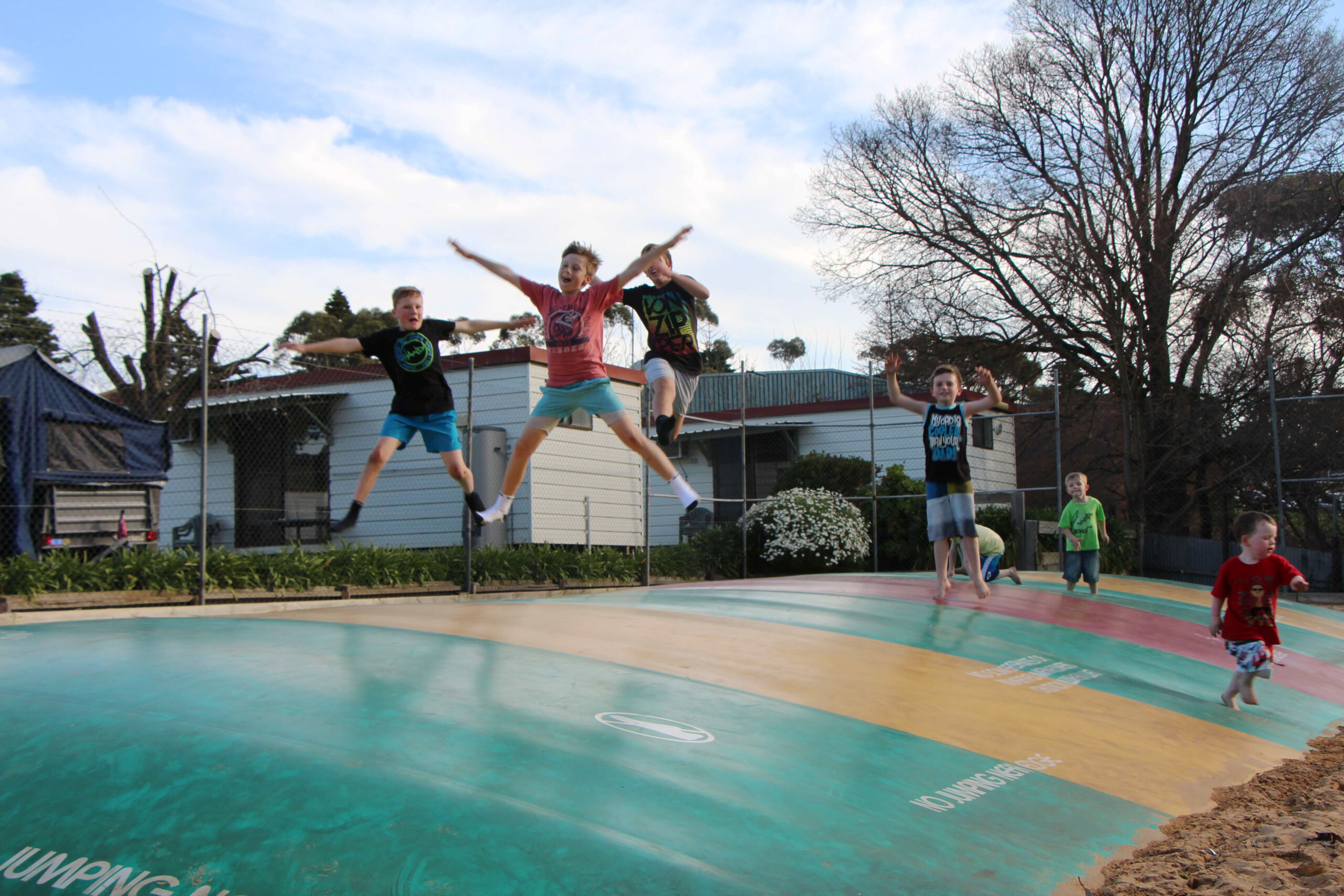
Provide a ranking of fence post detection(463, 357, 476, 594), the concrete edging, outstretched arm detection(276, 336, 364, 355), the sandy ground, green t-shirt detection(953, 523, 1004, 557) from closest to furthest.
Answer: the sandy ground < outstretched arm detection(276, 336, 364, 355) < the concrete edging < green t-shirt detection(953, 523, 1004, 557) < fence post detection(463, 357, 476, 594)

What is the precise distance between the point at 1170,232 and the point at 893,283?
485 cm

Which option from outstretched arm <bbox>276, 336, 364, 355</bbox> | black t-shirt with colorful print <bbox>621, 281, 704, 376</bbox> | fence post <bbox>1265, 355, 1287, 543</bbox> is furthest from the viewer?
fence post <bbox>1265, 355, 1287, 543</bbox>

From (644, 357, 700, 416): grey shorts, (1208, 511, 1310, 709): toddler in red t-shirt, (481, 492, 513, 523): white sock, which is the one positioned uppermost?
(644, 357, 700, 416): grey shorts

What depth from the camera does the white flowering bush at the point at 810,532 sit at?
40.6ft

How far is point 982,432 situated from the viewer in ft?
61.8

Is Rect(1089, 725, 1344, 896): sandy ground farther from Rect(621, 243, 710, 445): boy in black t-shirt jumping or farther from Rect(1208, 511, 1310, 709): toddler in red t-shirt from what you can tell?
Rect(621, 243, 710, 445): boy in black t-shirt jumping

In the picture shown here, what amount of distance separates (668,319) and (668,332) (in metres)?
0.08

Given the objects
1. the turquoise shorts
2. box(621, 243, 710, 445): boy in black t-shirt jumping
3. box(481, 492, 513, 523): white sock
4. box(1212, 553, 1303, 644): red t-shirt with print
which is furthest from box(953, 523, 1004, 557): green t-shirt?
the turquoise shorts

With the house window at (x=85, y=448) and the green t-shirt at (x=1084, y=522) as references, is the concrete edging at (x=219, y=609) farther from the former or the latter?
the green t-shirt at (x=1084, y=522)

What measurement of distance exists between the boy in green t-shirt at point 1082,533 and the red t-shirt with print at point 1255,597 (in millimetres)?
3184

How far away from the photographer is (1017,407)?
824 inches

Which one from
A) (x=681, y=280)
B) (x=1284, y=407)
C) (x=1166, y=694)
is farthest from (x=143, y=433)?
(x=1284, y=407)

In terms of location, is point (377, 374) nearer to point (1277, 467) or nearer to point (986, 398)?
point (986, 398)

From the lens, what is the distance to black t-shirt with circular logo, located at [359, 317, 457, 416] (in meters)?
5.61
